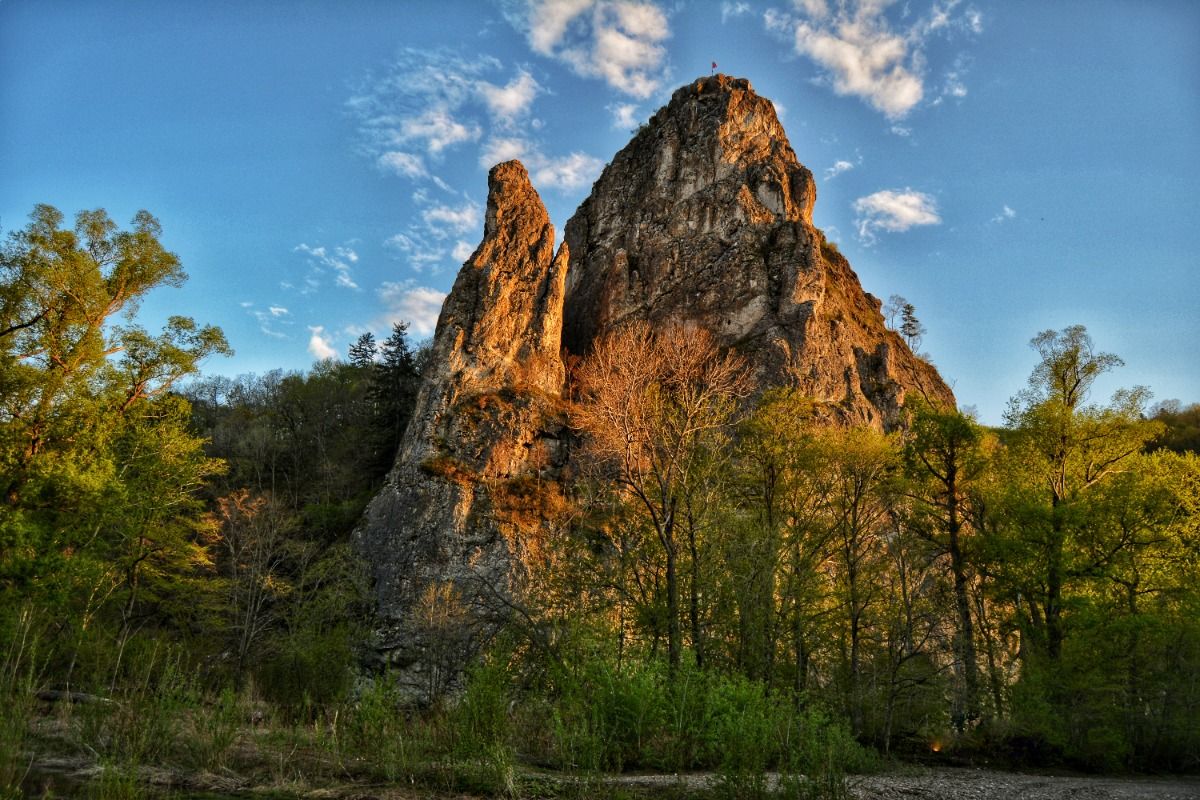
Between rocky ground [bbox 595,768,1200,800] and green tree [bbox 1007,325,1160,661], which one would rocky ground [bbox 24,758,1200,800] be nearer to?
rocky ground [bbox 595,768,1200,800]

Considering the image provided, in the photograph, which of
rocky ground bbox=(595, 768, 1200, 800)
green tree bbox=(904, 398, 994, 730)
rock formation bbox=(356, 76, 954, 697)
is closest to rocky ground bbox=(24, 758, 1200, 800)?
rocky ground bbox=(595, 768, 1200, 800)

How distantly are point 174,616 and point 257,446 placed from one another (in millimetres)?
23011

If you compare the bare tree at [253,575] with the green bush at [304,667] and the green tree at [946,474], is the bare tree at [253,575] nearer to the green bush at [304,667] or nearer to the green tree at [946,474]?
the green bush at [304,667]

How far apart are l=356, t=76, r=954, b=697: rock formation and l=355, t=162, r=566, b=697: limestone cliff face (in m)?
0.11

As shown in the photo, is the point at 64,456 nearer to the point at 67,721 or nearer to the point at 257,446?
the point at 67,721

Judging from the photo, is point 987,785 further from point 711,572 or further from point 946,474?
point 946,474

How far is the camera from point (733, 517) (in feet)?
53.3

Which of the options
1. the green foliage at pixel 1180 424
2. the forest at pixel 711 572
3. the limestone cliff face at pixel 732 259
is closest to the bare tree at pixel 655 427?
the forest at pixel 711 572

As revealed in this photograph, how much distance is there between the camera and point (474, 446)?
128 feet

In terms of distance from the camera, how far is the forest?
9734mm

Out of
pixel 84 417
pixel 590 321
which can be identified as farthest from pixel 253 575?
pixel 590 321

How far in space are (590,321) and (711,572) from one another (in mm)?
40676

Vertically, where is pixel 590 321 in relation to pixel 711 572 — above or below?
above

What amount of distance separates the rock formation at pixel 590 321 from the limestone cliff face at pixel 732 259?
0.15 m
